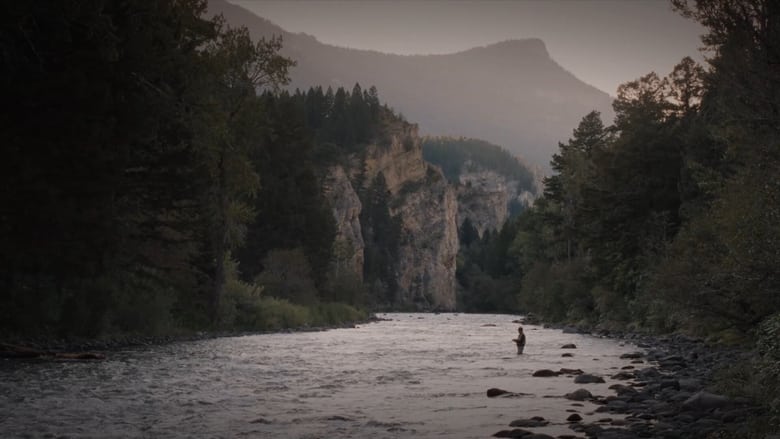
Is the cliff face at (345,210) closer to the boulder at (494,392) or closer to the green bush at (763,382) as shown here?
the boulder at (494,392)

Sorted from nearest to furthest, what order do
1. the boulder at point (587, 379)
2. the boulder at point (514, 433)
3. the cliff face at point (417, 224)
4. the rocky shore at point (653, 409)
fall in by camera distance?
1. the rocky shore at point (653, 409)
2. the boulder at point (514, 433)
3. the boulder at point (587, 379)
4. the cliff face at point (417, 224)

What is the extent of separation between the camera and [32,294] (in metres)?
23.3

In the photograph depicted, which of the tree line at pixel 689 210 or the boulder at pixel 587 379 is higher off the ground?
the tree line at pixel 689 210

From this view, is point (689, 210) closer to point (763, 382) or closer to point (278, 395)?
point (763, 382)

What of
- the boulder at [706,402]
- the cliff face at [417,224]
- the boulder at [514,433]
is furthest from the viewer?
the cliff face at [417,224]

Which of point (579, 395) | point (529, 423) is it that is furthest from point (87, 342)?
point (529, 423)

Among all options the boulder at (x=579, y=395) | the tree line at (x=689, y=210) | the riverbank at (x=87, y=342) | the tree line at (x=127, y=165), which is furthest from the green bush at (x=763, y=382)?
the riverbank at (x=87, y=342)

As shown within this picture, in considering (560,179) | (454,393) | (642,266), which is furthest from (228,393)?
(560,179)

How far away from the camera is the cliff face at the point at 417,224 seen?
156000 mm

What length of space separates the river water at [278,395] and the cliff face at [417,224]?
426 feet

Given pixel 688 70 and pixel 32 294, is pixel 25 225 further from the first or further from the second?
pixel 688 70

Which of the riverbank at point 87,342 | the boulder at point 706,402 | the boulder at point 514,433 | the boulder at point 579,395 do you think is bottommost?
the riverbank at point 87,342

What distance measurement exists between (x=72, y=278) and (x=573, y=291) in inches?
1770

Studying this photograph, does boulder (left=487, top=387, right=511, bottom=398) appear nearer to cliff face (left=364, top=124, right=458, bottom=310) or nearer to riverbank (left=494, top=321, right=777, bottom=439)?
riverbank (left=494, top=321, right=777, bottom=439)
